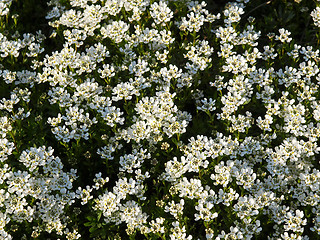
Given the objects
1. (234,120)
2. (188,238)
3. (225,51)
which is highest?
(225,51)

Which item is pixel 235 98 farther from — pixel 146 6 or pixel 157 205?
pixel 146 6

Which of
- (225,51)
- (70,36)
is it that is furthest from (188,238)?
(70,36)

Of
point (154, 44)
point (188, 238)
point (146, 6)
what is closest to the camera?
point (188, 238)

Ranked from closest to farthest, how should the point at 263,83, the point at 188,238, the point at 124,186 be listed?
the point at 188,238 → the point at 124,186 → the point at 263,83

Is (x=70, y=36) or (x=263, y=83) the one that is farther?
(x=70, y=36)

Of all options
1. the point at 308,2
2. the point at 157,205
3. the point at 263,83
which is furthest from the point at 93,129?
the point at 308,2

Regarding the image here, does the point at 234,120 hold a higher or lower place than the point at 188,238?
higher

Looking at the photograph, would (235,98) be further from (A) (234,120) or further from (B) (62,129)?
(B) (62,129)
